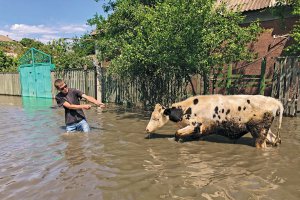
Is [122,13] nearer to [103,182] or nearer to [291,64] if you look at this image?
[291,64]

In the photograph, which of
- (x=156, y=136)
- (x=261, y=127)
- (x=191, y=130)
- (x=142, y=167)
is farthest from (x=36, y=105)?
(x=261, y=127)

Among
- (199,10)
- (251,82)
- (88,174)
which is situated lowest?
(88,174)

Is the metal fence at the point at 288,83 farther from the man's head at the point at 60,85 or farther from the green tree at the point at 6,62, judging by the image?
the green tree at the point at 6,62

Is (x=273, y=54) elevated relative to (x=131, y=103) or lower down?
elevated

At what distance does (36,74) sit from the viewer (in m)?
22.1

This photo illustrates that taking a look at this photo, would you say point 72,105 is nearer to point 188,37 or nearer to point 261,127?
point 188,37

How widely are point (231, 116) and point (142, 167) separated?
249 centimetres

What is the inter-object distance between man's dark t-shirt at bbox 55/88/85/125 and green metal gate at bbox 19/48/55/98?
13.3 m

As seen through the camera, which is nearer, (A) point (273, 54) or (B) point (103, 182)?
(B) point (103, 182)

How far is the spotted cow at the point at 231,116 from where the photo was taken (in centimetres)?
663

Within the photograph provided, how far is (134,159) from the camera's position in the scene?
6.18m

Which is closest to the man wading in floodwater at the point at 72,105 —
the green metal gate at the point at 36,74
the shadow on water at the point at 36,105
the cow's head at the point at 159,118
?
the cow's head at the point at 159,118

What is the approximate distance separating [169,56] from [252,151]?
4334 millimetres

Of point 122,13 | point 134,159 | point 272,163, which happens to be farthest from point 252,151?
point 122,13
